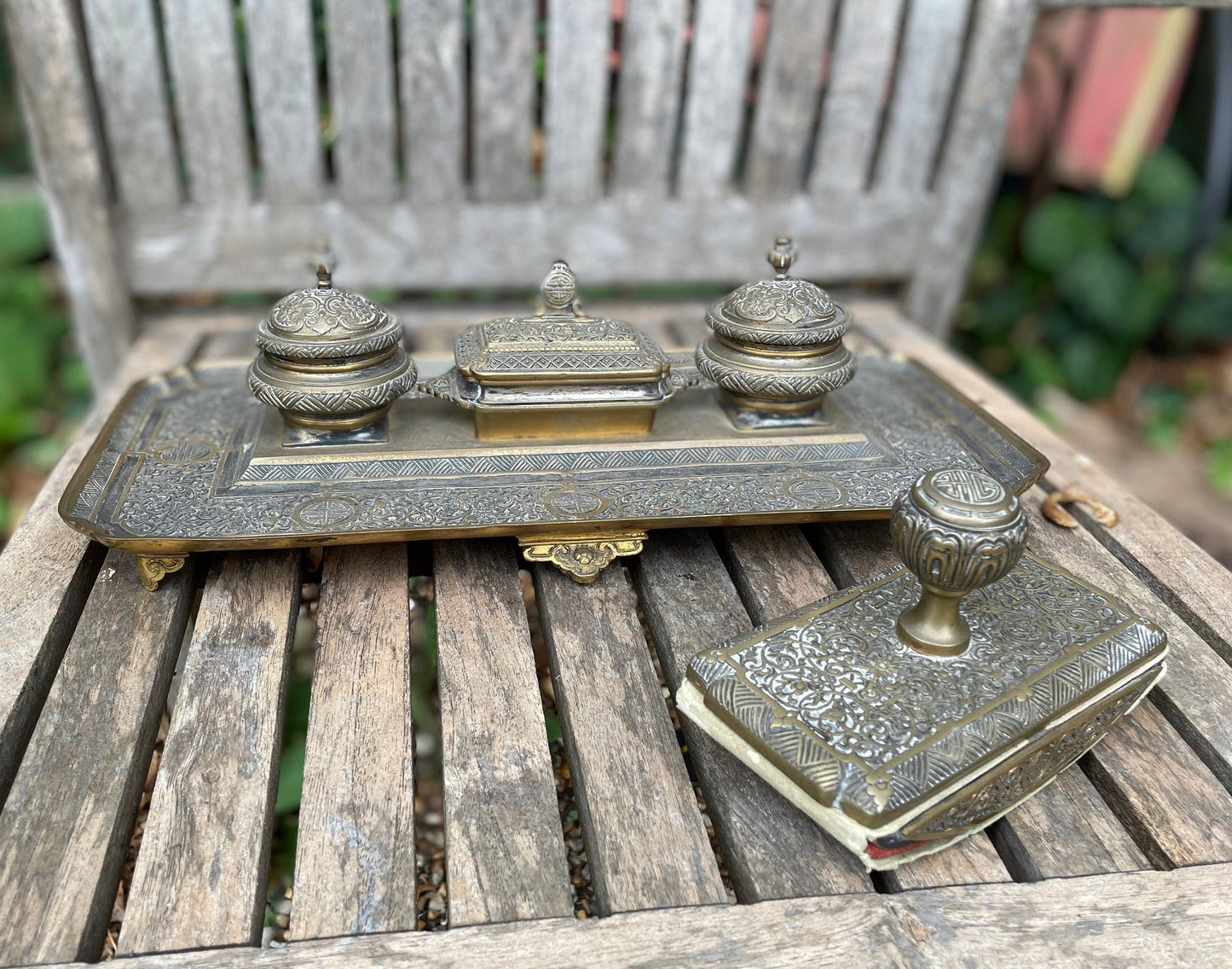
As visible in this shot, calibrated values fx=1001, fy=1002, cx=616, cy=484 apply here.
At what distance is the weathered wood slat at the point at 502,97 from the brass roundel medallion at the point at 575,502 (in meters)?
1.26

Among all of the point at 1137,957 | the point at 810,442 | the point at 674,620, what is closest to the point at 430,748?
the point at 674,620

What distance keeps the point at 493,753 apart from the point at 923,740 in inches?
19.2

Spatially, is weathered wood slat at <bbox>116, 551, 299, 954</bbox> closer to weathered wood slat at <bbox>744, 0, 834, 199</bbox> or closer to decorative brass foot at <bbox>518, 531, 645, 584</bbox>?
decorative brass foot at <bbox>518, 531, 645, 584</bbox>

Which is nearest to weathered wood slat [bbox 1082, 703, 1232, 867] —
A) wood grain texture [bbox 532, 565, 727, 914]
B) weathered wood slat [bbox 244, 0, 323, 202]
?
wood grain texture [bbox 532, 565, 727, 914]

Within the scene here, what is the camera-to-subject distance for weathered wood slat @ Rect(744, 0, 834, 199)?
2.38 m

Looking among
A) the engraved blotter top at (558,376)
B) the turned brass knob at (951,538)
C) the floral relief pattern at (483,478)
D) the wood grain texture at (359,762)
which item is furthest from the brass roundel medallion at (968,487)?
the wood grain texture at (359,762)

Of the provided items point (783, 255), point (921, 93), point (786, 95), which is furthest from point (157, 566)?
point (921, 93)

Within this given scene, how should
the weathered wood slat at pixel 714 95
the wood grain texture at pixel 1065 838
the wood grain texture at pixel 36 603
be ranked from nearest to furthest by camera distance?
1. the wood grain texture at pixel 1065 838
2. the wood grain texture at pixel 36 603
3. the weathered wood slat at pixel 714 95

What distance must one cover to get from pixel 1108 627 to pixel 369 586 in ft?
3.25

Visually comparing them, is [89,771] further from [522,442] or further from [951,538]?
[951,538]

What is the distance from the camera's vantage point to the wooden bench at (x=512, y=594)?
3.32 feet

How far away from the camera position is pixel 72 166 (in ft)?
7.36

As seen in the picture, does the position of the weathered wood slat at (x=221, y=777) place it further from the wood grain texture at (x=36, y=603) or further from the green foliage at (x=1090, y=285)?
the green foliage at (x=1090, y=285)

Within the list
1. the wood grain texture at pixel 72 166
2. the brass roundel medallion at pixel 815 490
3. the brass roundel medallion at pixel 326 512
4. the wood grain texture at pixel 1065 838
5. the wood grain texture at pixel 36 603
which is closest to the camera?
the wood grain texture at pixel 1065 838
